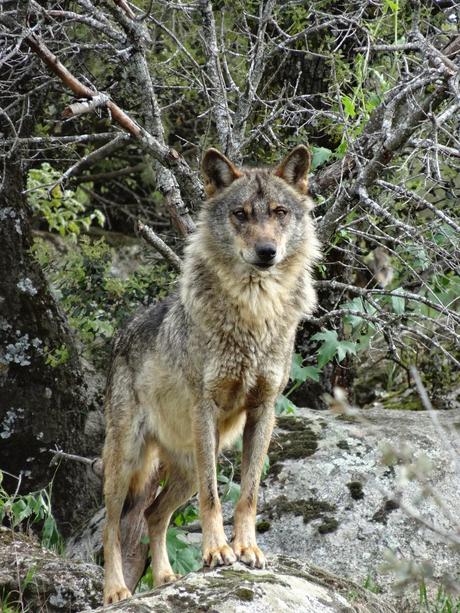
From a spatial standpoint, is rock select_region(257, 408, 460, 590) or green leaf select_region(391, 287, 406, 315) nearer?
green leaf select_region(391, 287, 406, 315)

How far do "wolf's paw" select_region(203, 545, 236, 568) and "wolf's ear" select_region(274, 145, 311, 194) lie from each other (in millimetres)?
2278

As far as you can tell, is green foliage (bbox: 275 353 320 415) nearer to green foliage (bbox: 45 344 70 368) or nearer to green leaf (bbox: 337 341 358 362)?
green leaf (bbox: 337 341 358 362)

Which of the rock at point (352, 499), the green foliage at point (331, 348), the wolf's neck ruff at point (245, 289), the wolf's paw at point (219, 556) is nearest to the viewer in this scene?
the wolf's paw at point (219, 556)

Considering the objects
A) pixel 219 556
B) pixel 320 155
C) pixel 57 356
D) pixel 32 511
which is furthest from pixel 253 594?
pixel 57 356

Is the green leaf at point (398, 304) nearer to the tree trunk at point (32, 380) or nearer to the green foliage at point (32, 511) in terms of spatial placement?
the green foliage at point (32, 511)

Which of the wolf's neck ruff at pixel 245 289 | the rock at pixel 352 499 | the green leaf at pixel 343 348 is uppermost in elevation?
the wolf's neck ruff at pixel 245 289

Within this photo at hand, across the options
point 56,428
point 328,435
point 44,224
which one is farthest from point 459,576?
point 44,224

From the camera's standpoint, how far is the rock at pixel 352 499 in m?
6.97

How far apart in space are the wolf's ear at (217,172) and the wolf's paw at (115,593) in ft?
8.46

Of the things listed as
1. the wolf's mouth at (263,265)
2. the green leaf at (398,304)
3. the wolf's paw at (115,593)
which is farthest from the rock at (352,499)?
the wolf's mouth at (263,265)

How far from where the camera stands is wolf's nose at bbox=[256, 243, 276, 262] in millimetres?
5627

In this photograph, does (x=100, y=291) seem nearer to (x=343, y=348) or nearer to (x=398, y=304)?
(x=343, y=348)

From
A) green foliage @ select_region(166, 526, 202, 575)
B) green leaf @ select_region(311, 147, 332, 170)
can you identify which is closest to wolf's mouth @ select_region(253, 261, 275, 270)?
green leaf @ select_region(311, 147, 332, 170)

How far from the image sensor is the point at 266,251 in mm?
5629
